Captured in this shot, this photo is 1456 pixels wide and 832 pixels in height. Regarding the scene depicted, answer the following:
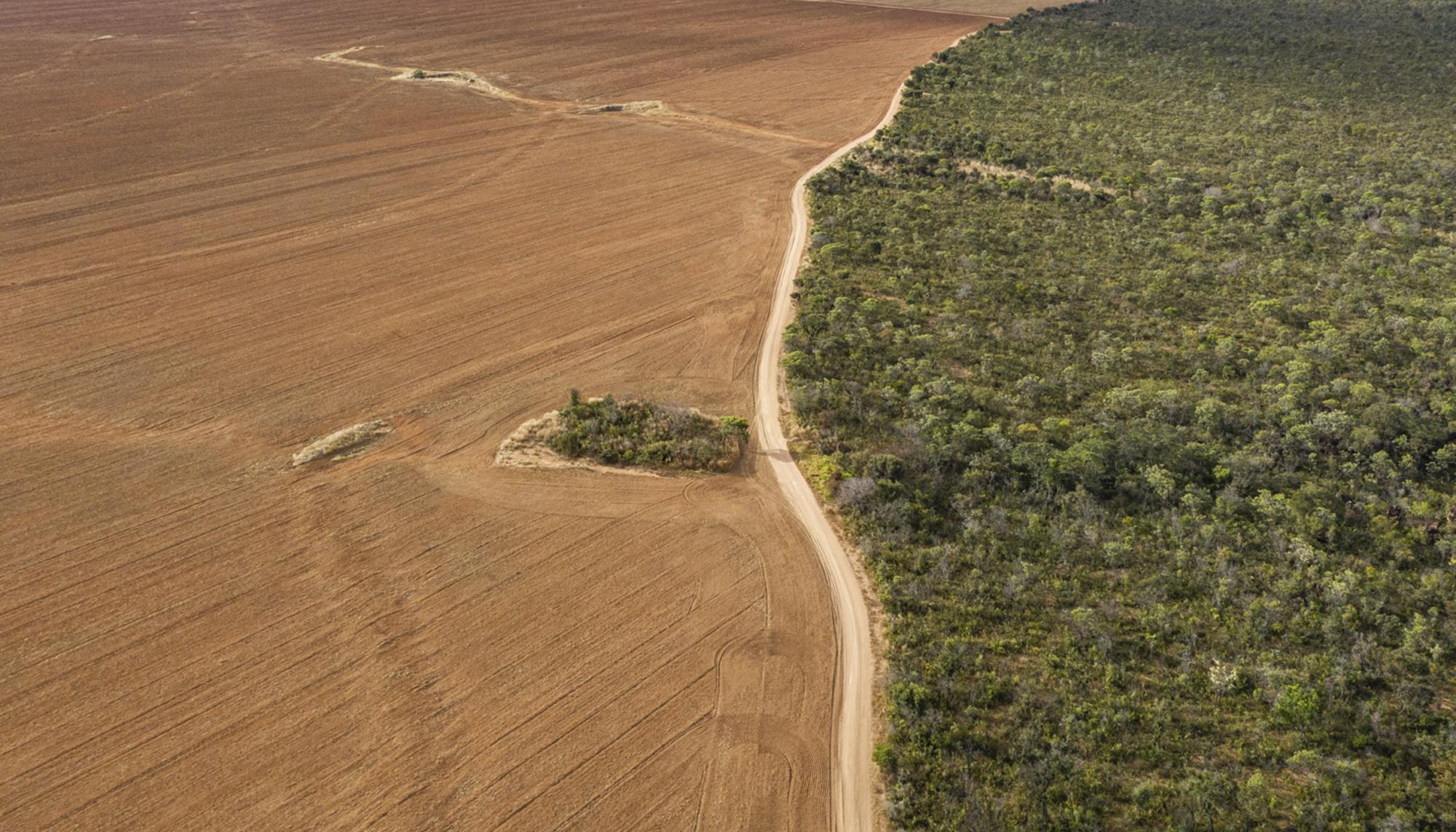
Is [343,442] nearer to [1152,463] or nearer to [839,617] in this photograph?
[839,617]

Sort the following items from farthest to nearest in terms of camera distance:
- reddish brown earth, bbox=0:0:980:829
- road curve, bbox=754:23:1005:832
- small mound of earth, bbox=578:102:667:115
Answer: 1. small mound of earth, bbox=578:102:667:115
2. reddish brown earth, bbox=0:0:980:829
3. road curve, bbox=754:23:1005:832

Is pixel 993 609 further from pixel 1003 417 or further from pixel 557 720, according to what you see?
pixel 557 720

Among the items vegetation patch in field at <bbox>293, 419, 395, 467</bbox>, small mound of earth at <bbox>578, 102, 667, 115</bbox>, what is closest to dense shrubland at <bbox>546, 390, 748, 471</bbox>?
vegetation patch in field at <bbox>293, 419, 395, 467</bbox>

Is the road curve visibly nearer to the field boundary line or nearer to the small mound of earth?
the field boundary line

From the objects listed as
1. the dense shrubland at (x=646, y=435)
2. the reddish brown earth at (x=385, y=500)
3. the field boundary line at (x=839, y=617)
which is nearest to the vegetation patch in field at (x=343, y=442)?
the reddish brown earth at (x=385, y=500)

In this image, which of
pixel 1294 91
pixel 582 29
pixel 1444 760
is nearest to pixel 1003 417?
pixel 1444 760

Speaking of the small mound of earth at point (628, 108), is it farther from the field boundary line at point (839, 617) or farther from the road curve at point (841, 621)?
the road curve at point (841, 621)
